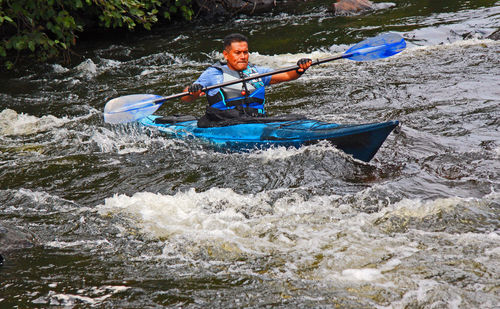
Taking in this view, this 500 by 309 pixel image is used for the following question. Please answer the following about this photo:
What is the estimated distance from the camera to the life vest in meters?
4.87

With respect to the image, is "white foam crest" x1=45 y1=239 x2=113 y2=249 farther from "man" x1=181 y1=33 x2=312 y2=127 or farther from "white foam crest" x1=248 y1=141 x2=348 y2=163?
"man" x1=181 y1=33 x2=312 y2=127

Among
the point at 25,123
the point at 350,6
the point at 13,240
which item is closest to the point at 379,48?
Answer: the point at 13,240

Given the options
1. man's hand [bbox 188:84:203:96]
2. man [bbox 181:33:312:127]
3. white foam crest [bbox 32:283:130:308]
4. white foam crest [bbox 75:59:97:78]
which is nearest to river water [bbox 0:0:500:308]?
white foam crest [bbox 32:283:130:308]

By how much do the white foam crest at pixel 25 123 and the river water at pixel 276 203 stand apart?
1.4 inches

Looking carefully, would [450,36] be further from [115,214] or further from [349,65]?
[115,214]

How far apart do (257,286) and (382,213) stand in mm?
1128

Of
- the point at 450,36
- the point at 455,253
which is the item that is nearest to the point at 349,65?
the point at 450,36

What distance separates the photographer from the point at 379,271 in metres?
2.73

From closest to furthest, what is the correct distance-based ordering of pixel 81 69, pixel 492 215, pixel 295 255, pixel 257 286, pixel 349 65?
pixel 257 286
pixel 295 255
pixel 492 215
pixel 349 65
pixel 81 69

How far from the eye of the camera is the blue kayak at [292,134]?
406cm

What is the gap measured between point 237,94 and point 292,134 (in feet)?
2.64

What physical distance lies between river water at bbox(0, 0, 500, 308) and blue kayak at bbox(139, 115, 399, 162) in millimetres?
95

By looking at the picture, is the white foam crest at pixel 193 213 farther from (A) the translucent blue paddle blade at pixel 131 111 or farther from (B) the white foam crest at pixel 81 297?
(A) the translucent blue paddle blade at pixel 131 111

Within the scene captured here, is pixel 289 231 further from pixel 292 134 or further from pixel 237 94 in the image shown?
pixel 237 94
